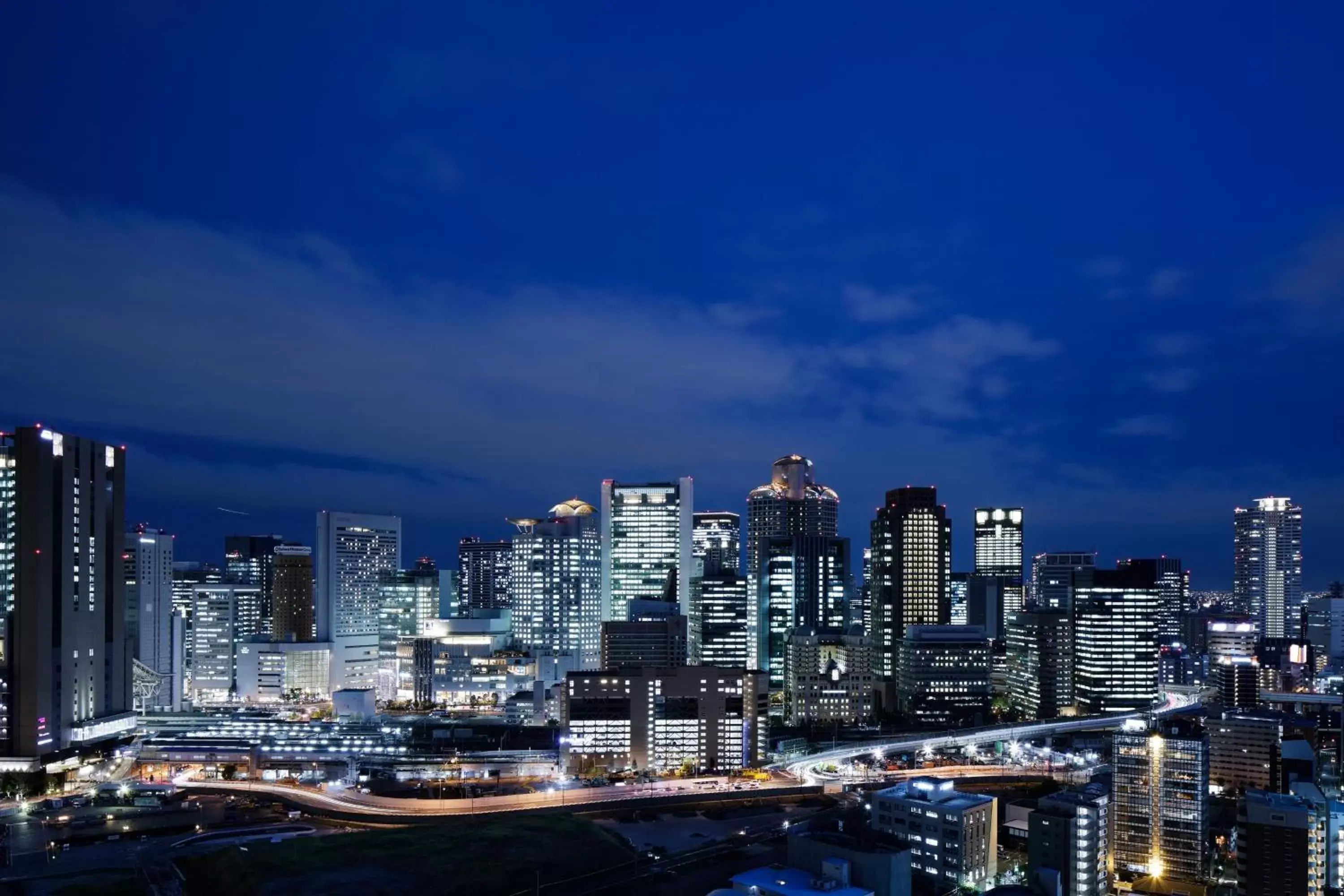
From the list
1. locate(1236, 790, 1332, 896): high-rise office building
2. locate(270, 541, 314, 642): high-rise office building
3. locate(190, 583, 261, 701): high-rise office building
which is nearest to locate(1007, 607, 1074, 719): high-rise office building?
locate(1236, 790, 1332, 896): high-rise office building

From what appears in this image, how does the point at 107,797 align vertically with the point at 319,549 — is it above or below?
below

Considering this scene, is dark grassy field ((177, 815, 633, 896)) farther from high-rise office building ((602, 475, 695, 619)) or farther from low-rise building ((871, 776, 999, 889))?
high-rise office building ((602, 475, 695, 619))

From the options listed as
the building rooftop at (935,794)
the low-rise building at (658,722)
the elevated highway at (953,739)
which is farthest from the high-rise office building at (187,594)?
the building rooftop at (935,794)

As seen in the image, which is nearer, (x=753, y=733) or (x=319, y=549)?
(x=753, y=733)

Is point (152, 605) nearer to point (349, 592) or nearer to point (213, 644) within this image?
point (213, 644)

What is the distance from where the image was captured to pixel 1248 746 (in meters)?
38.8

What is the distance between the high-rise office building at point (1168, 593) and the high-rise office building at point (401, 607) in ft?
157

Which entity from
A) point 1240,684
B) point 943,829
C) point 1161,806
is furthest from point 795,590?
point 943,829

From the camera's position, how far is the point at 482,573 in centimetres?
9888

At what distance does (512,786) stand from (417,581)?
42.8 m

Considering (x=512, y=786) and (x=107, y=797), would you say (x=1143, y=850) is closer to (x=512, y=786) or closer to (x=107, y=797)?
(x=512, y=786)

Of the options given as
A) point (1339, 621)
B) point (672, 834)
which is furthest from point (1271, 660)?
point (672, 834)

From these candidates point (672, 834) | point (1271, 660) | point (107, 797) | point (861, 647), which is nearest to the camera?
point (672, 834)

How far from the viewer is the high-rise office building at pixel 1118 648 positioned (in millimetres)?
58750
